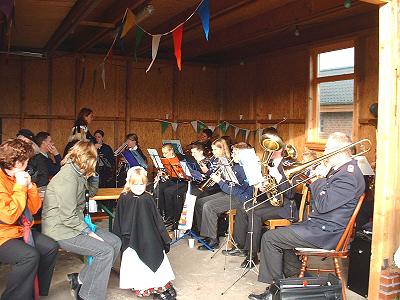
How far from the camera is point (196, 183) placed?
580 centimetres

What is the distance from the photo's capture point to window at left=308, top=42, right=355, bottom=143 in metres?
7.04

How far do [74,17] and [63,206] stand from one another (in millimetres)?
3044

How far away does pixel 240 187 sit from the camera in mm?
4930

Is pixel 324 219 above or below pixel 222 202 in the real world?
above

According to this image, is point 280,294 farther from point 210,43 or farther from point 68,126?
point 68,126

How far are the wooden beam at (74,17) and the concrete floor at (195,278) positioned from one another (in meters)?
2.83

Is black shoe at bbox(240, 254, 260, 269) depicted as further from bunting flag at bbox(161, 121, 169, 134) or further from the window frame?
bunting flag at bbox(161, 121, 169, 134)

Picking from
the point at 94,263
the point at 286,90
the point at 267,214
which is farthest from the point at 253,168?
the point at 286,90

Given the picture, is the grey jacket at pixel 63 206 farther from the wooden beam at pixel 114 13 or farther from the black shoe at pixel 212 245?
the wooden beam at pixel 114 13

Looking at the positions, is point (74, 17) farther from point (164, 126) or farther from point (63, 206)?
point (164, 126)

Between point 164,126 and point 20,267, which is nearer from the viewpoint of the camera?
point 20,267

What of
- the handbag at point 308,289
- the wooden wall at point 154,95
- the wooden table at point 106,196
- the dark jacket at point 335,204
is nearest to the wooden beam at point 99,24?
the wooden wall at point 154,95

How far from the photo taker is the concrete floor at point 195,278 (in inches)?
144

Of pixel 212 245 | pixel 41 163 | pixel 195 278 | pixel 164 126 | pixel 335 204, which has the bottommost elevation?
pixel 195 278
